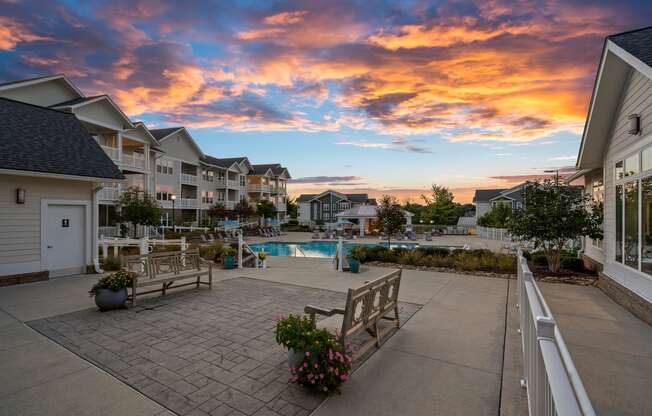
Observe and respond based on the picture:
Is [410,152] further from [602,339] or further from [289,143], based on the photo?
[602,339]

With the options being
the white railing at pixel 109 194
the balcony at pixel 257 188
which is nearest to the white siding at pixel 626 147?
the white railing at pixel 109 194

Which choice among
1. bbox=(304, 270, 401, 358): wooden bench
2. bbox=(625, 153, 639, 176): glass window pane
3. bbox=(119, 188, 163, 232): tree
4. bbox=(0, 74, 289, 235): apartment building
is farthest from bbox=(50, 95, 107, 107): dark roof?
bbox=(625, 153, 639, 176): glass window pane

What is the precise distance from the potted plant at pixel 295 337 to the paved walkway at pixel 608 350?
3034mm

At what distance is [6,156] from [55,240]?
2.65m

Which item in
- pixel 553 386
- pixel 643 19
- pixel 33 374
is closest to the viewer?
pixel 553 386

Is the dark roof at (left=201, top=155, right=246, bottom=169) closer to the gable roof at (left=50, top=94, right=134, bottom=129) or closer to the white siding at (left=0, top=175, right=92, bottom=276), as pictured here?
the gable roof at (left=50, top=94, right=134, bottom=129)

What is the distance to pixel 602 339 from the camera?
5.18 meters

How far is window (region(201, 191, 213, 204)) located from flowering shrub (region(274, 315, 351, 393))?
33664 millimetres

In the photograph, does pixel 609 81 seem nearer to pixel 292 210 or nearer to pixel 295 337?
pixel 295 337

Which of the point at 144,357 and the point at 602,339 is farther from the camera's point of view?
the point at 602,339

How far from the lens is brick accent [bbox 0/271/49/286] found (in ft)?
28.0

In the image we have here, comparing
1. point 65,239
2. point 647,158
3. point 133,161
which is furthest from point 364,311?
point 133,161

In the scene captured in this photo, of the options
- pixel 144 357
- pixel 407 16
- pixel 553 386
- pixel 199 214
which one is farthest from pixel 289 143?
pixel 553 386

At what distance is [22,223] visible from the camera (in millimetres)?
8867
